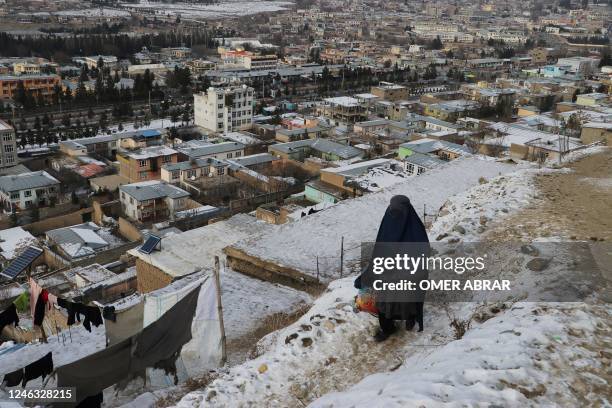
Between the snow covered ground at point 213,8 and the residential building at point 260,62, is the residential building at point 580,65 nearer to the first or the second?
the residential building at point 260,62

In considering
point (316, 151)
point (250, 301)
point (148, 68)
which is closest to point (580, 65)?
→ point (316, 151)

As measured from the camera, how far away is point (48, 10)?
47.7 m

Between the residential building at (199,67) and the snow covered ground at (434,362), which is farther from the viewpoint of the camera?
the residential building at (199,67)

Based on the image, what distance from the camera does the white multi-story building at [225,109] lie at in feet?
50.6

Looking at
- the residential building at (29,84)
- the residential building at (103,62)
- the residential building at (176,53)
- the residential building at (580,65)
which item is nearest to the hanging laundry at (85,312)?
the residential building at (29,84)

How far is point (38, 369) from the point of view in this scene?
2.86m

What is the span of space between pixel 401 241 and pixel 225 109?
13.9 metres

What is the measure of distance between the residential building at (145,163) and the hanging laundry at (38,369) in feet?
30.1

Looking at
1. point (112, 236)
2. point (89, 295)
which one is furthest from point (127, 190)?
point (89, 295)

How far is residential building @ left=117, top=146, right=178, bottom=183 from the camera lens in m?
11.7

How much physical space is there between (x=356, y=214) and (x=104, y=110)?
51.6ft

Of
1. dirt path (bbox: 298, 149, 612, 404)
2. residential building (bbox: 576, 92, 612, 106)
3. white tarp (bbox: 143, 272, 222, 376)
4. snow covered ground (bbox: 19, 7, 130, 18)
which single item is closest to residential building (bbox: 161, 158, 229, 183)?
dirt path (bbox: 298, 149, 612, 404)

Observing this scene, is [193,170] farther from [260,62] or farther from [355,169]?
[260,62]

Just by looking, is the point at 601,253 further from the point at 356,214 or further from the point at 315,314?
the point at 356,214
